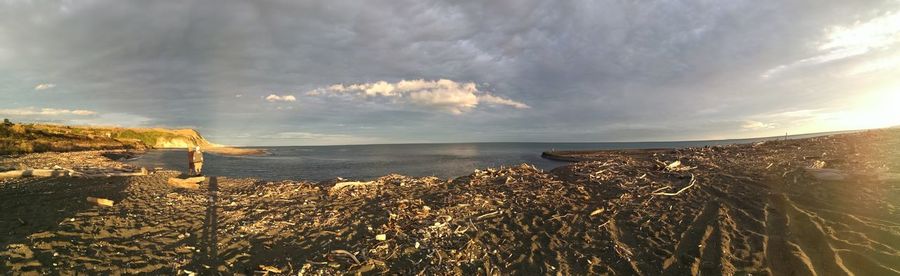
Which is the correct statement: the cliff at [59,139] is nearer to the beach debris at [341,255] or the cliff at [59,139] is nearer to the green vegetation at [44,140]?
the green vegetation at [44,140]

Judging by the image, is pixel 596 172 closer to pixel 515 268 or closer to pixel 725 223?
pixel 725 223

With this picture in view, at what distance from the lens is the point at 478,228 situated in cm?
935

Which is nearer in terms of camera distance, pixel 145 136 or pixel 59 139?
pixel 59 139

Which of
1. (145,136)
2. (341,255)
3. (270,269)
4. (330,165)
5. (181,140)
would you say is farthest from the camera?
(181,140)

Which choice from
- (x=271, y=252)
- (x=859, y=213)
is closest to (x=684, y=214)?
(x=859, y=213)

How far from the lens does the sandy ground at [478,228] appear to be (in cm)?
705

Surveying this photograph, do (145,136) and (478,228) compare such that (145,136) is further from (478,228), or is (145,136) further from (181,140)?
(478,228)

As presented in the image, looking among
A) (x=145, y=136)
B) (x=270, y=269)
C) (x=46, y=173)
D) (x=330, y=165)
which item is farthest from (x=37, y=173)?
(x=145, y=136)

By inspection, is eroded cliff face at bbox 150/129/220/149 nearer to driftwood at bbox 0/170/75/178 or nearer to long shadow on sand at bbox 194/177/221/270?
driftwood at bbox 0/170/75/178

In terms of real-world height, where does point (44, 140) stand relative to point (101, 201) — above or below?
above

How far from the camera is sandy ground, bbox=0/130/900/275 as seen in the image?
7.05 m

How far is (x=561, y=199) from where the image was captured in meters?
12.2

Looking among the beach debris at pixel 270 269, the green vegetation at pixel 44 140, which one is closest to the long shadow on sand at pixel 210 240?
the beach debris at pixel 270 269

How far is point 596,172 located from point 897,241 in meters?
9.71
